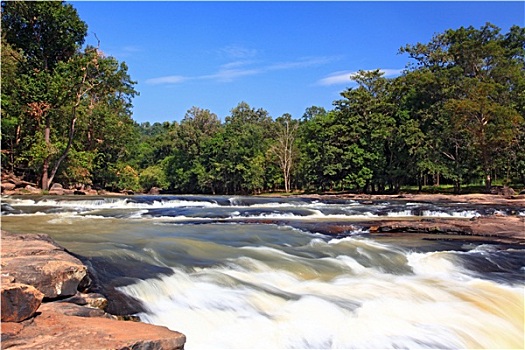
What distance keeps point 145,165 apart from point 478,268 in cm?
6780

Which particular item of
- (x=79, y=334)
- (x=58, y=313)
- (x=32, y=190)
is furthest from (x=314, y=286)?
(x=32, y=190)

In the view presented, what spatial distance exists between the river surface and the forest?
69.8 feet

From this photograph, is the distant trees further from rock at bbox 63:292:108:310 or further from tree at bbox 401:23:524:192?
tree at bbox 401:23:524:192

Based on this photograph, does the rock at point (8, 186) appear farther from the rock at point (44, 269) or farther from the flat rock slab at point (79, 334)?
the flat rock slab at point (79, 334)

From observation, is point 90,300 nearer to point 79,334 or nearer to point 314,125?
point 79,334

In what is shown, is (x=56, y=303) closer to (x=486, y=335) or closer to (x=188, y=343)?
(x=188, y=343)

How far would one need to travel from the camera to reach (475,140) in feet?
112

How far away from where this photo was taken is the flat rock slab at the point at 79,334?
135 inches

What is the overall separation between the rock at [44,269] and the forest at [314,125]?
22804 millimetres

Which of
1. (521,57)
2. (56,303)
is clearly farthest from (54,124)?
(521,57)

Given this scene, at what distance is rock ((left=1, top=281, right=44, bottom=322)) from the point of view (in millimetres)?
3689

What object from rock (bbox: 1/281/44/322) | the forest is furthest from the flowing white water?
the forest

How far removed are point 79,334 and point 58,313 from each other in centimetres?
81

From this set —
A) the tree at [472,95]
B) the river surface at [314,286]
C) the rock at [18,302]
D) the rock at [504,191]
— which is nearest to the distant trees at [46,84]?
the river surface at [314,286]
